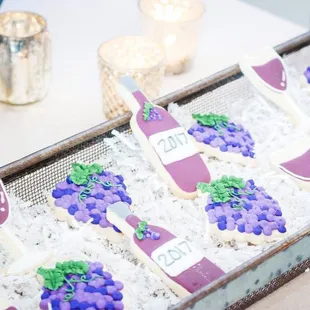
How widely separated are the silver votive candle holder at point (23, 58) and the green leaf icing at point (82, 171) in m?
0.26

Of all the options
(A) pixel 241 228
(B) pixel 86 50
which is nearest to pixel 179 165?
(A) pixel 241 228

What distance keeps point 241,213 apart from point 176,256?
12cm

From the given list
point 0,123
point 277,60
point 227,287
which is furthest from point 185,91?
point 227,287

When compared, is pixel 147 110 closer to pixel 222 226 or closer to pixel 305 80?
pixel 222 226

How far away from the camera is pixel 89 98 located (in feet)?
4.09

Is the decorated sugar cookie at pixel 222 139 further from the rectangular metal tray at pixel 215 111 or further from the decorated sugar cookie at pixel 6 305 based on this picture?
the decorated sugar cookie at pixel 6 305

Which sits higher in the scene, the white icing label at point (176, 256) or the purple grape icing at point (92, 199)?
the white icing label at point (176, 256)

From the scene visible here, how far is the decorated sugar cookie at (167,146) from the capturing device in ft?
3.15

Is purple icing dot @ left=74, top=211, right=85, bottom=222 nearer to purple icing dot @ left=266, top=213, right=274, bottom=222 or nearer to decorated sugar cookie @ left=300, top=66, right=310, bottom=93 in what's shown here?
purple icing dot @ left=266, top=213, right=274, bottom=222

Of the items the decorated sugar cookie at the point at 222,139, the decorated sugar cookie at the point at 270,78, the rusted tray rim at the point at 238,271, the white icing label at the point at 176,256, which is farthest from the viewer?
the decorated sugar cookie at the point at 270,78

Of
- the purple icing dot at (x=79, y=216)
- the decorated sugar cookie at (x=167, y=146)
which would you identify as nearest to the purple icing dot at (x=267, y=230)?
the decorated sugar cookie at (x=167, y=146)

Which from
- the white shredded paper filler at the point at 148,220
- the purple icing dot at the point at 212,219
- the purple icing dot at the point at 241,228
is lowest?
the white shredded paper filler at the point at 148,220

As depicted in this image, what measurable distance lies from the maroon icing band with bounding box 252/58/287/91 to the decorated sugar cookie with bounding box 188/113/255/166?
4.0 inches

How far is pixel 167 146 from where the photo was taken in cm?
98
